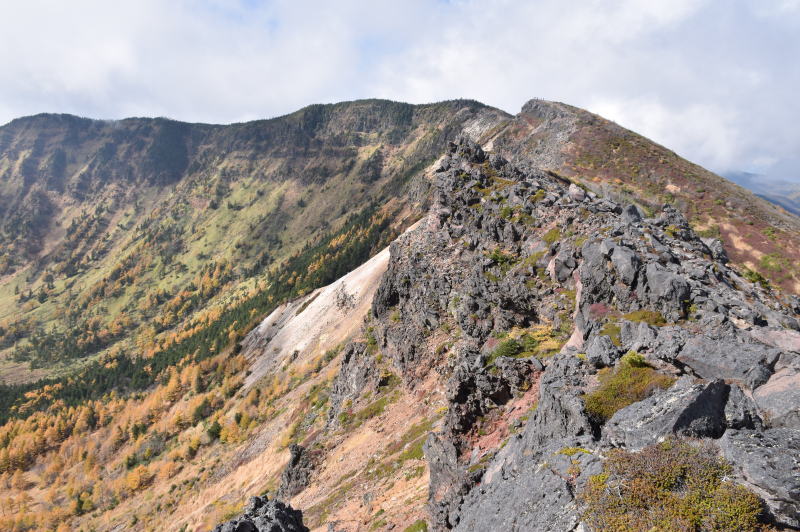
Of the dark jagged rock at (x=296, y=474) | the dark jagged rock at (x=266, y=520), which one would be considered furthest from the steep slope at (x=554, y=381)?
the dark jagged rock at (x=266, y=520)

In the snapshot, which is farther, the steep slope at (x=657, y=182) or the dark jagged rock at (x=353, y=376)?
the steep slope at (x=657, y=182)

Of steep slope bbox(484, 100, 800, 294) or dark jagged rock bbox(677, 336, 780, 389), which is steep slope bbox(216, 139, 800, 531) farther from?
steep slope bbox(484, 100, 800, 294)

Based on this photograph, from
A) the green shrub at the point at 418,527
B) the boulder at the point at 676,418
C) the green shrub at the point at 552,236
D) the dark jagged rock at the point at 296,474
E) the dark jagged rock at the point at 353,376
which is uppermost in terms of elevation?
the green shrub at the point at 552,236

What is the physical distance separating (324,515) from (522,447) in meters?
19.1

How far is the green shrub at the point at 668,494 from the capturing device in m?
9.83

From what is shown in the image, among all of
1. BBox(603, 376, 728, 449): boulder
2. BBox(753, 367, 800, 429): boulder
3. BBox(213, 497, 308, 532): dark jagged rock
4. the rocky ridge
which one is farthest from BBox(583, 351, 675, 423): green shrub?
BBox(213, 497, 308, 532): dark jagged rock

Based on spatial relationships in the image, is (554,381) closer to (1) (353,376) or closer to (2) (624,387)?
(2) (624,387)

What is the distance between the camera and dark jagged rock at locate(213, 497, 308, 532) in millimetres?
→ 19766

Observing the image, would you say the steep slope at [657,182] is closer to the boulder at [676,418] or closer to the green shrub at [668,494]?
the boulder at [676,418]

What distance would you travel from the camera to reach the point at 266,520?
2081 centimetres

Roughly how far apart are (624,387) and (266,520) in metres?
19.1

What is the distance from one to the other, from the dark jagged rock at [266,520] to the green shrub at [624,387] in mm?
17088

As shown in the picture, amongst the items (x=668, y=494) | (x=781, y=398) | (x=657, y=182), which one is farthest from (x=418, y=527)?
(x=657, y=182)

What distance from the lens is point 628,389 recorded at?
1591 centimetres
